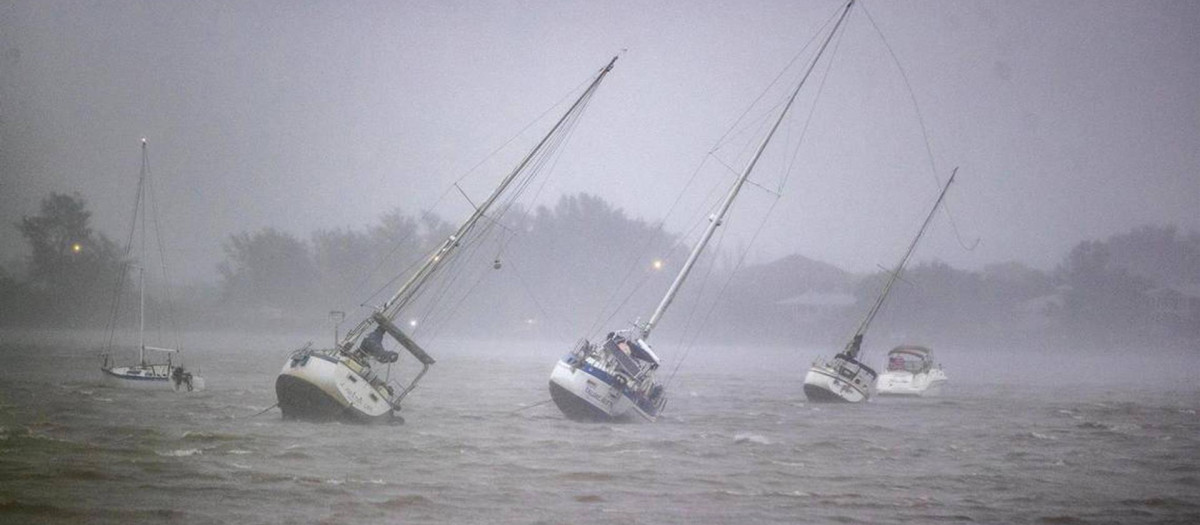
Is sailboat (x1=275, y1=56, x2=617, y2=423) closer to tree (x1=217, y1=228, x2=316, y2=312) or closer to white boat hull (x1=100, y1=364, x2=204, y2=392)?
white boat hull (x1=100, y1=364, x2=204, y2=392)

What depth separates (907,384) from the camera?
222ft

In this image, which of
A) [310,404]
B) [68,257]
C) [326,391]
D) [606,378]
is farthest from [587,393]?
[68,257]

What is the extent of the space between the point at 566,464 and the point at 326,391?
347 inches

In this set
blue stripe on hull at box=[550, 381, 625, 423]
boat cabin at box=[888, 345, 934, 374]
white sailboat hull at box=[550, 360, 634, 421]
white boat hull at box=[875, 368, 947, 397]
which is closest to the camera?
white sailboat hull at box=[550, 360, 634, 421]

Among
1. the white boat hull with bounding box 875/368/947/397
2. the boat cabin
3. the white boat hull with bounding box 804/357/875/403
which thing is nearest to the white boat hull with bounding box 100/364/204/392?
the white boat hull with bounding box 804/357/875/403

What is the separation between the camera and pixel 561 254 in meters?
181

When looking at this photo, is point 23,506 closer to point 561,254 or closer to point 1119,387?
point 1119,387

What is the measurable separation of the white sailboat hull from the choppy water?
3.20 ft

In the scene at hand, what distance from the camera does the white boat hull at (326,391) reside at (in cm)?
3366

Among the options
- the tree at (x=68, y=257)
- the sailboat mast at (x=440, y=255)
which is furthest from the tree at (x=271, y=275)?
the sailboat mast at (x=440, y=255)

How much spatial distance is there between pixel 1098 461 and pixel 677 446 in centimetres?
1443

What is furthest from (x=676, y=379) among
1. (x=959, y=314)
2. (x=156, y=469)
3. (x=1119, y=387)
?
(x=959, y=314)

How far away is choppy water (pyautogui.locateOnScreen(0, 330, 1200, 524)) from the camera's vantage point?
22.7m

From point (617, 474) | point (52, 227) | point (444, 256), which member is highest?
point (52, 227)
